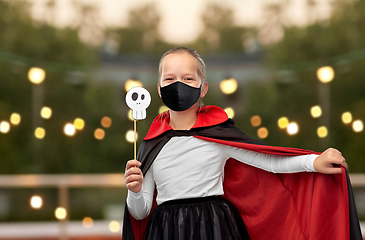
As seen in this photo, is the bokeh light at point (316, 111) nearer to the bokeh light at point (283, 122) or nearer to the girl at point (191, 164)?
the bokeh light at point (283, 122)

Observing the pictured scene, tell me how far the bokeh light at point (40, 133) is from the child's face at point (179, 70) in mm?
4406

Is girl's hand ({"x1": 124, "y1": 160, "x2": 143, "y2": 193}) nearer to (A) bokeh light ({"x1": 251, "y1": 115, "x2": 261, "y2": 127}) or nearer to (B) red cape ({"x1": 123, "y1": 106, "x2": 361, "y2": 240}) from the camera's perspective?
(B) red cape ({"x1": 123, "y1": 106, "x2": 361, "y2": 240})

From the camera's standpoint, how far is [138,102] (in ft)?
3.55

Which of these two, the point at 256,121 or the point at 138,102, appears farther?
the point at 256,121

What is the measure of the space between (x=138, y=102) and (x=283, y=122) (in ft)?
14.0

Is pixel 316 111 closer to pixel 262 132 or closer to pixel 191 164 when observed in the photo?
pixel 262 132

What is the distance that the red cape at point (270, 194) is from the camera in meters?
1.14

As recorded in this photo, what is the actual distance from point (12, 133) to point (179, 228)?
184 inches

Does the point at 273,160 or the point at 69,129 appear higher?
the point at 69,129

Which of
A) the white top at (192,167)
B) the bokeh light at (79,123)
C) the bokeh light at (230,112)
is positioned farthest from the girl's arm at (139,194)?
the bokeh light at (79,123)

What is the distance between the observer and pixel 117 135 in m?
5.36

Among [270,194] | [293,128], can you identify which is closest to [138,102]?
[270,194]

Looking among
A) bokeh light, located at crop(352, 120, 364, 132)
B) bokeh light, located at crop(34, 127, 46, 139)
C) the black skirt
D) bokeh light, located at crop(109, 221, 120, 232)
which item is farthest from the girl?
bokeh light, located at crop(34, 127, 46, 139)

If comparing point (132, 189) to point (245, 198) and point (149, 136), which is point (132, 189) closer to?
point (149, 136)
